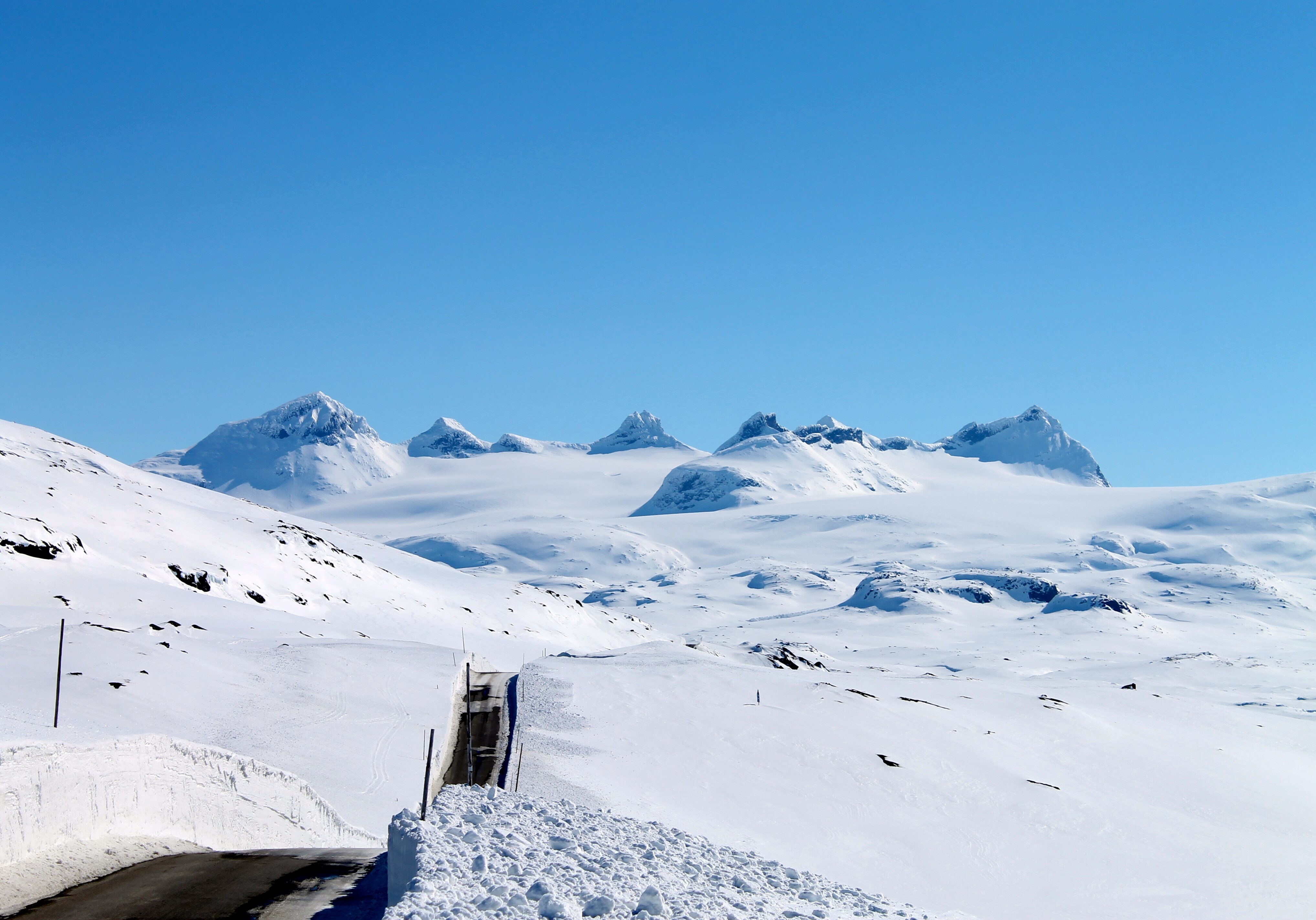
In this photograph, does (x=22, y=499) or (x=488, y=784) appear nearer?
(x=488, y=784)

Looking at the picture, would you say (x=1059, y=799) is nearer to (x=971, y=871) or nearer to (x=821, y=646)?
(x=971, y=871)

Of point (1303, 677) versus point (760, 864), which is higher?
point (760, 864)

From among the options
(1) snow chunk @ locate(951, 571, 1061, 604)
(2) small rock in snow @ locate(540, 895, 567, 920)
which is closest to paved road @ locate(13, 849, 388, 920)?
(2) small rock in snow @ locate(540, 895, 567, 920)

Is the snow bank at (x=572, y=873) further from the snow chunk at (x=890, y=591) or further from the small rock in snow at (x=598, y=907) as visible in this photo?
the snow chunk at (x=890, y=591)

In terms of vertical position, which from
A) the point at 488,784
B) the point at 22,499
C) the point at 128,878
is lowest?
the point at 488,784

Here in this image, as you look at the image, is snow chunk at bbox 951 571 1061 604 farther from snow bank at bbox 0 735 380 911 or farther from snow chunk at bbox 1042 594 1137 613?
snow bank at bbox 0 735 380 911

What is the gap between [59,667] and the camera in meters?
20.7

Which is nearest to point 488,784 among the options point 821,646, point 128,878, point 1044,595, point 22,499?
point 128,878

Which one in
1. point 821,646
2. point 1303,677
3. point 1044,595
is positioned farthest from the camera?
point 1044,595

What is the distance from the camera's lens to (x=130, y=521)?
6650 centimetres

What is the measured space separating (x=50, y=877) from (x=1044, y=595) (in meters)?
176

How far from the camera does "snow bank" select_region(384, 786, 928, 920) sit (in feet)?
37.4

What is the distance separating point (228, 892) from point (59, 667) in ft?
31.8

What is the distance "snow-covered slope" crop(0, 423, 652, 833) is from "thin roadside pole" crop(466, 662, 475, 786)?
0.96 meters
